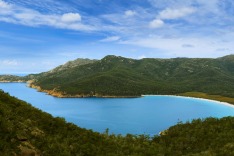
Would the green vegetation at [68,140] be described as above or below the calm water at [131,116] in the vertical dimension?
above

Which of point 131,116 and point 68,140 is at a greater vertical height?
point 68,140

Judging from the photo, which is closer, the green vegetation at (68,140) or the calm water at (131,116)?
the green vegetation at (68,140)

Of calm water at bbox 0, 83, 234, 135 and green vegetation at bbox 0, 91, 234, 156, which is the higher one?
green vegetation at bbox 0, 91, 234, 156

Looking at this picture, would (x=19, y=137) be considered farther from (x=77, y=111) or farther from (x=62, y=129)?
(x=77, y=111)

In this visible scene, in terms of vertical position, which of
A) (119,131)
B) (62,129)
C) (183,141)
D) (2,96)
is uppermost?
(2,96)

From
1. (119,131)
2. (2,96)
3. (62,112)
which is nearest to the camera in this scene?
(2,96)

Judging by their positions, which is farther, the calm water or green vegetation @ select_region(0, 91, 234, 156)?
the calm water

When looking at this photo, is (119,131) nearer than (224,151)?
No

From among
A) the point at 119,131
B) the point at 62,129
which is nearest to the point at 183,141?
the point at 62,129
